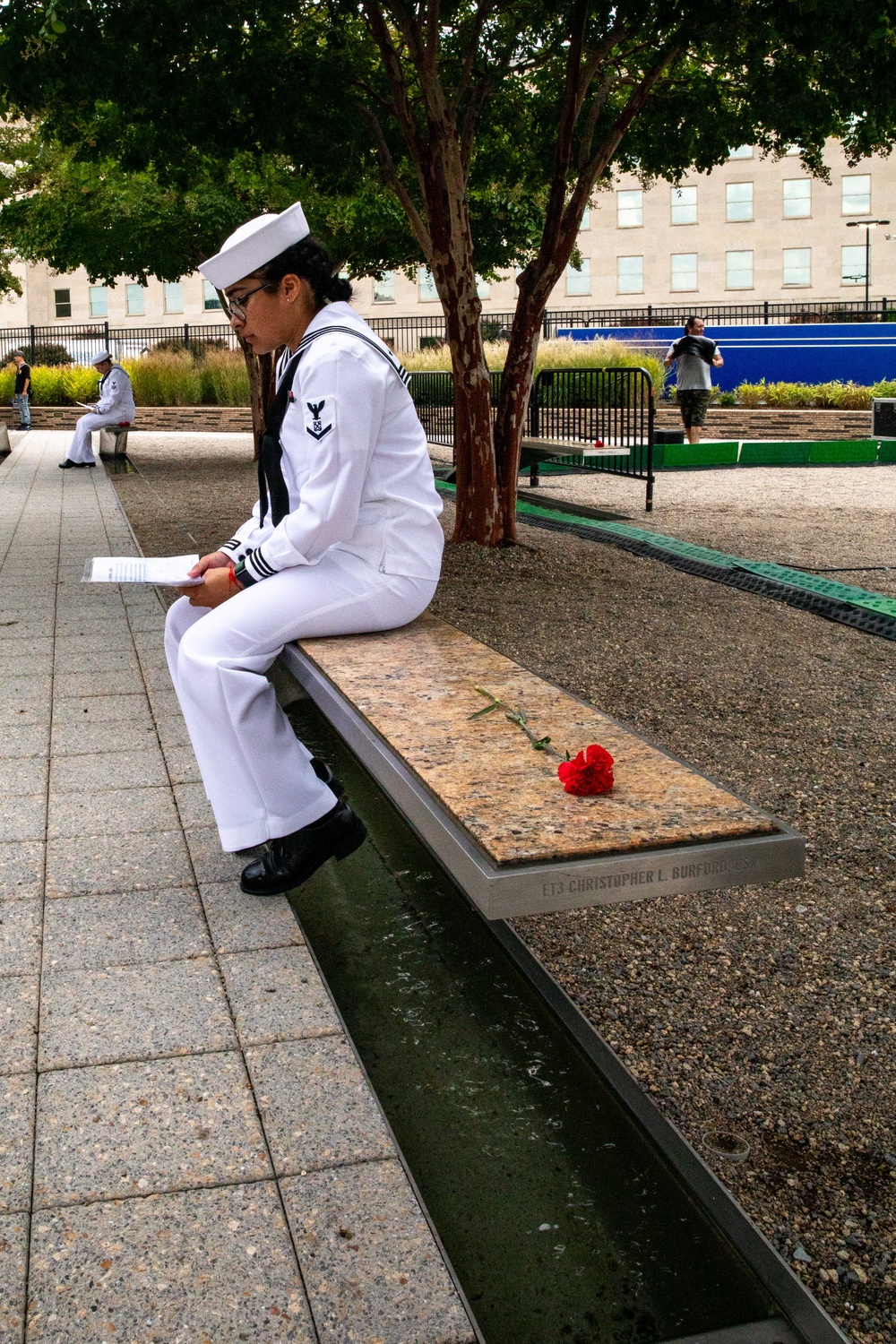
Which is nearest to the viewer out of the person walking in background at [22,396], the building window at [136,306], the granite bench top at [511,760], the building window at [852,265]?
the granite bench top at [511,760]

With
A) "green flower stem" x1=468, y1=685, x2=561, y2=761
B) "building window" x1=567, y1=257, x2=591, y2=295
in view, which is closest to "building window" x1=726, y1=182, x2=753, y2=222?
"building window" x1=567, y1=257, x2=591, y2=295

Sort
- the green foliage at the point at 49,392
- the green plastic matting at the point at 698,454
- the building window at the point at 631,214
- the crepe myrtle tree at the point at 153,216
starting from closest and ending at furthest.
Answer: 1. the crepe myrtle tree at the point at 153,216
2. the green plastic matting at the point at 698,454
3. the green foliage at the point at 49,392
4. the building window at the point at 631,214

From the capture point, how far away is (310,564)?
3719 millimetres

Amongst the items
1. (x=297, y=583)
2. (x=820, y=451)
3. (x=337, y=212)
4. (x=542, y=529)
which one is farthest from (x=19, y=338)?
(x=297, y=583)

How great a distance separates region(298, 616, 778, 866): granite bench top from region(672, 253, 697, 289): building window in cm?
6065

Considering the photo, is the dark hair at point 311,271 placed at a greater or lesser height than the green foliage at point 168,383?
lesser

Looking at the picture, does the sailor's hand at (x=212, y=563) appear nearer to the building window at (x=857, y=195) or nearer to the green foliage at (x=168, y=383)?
the green foliage at (x=168, y=383)

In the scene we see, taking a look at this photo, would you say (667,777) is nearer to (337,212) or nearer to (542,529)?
(542,529)

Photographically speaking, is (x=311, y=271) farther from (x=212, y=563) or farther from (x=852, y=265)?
(x=852, y=265)

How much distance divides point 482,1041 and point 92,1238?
1.26 meters

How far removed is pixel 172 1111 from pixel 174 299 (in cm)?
6687

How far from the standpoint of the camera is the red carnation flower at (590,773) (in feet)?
8.32

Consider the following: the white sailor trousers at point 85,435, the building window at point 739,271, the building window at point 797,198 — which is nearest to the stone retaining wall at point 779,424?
the white sailor trousers at point 85,435

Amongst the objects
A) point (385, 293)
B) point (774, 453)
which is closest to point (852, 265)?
point (385, 293)
